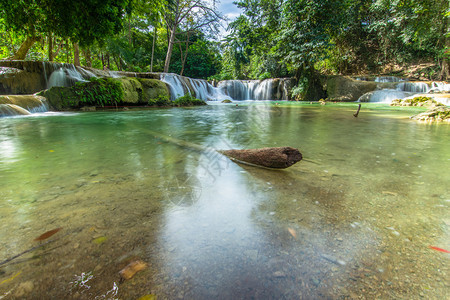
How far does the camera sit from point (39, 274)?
0.79 meters

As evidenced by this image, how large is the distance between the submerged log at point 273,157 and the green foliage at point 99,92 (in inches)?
378

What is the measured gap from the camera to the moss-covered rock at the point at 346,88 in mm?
16797

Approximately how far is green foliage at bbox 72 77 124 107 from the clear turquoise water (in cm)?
850

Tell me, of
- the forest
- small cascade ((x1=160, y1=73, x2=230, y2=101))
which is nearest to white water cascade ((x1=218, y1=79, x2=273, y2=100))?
small cascade ((x1=160, y1=73, x2=230, y2=101))

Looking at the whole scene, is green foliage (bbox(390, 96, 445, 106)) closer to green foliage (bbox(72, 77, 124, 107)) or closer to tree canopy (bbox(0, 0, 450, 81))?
tree canopy (bbox(0, 0, 450, 81))

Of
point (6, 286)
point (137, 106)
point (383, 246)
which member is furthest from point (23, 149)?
point (137, 106)

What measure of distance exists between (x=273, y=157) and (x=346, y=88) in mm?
19373

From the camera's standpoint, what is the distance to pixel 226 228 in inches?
42.8

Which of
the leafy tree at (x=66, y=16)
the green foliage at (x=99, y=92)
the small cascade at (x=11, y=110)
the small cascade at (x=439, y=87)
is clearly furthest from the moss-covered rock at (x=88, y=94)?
the small cascade at (x=439, y=87)

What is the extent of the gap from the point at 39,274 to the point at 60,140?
317 cm

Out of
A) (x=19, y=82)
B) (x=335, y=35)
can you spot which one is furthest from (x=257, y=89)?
(x=19, y=82)

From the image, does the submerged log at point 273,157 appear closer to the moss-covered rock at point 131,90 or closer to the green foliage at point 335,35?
the moss-covered rock at point 131,90

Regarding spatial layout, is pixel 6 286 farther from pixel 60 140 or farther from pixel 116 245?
pixel 60 140

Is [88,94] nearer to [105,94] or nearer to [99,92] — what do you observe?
[99,92]
